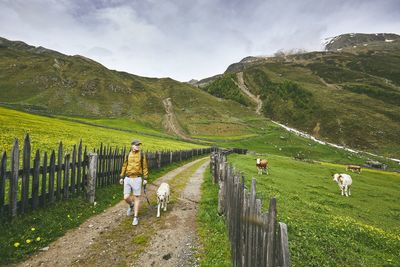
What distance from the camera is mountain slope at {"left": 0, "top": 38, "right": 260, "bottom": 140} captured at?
426ft

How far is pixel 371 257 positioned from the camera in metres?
9.62

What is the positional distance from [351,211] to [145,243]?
14.4 meters

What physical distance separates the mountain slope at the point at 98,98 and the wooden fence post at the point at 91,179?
10564 centimetres

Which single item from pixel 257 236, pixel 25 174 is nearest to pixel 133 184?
pixel 25 174

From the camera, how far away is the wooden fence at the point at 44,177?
9.52m

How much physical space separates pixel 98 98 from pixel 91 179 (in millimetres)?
148685

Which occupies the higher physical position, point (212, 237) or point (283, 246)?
point (283, 246)

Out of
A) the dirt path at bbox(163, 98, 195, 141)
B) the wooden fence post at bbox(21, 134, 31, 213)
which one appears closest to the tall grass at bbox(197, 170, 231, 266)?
the wooden fence post at bbox(21, 134, 31, 213)

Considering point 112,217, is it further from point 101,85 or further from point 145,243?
point 101,85

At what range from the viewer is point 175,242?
9312 millimetres

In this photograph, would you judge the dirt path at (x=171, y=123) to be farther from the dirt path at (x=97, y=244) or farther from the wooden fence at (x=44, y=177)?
the dirt path at (x=97, y=244)

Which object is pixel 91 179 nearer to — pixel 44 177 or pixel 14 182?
pixel 44 177

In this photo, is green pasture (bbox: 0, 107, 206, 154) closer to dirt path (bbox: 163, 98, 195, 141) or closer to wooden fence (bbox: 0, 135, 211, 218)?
wooden fence (bbox: 0, 135, 211, 218)

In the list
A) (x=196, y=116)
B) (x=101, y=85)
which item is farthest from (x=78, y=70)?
(x=196, y=116)
